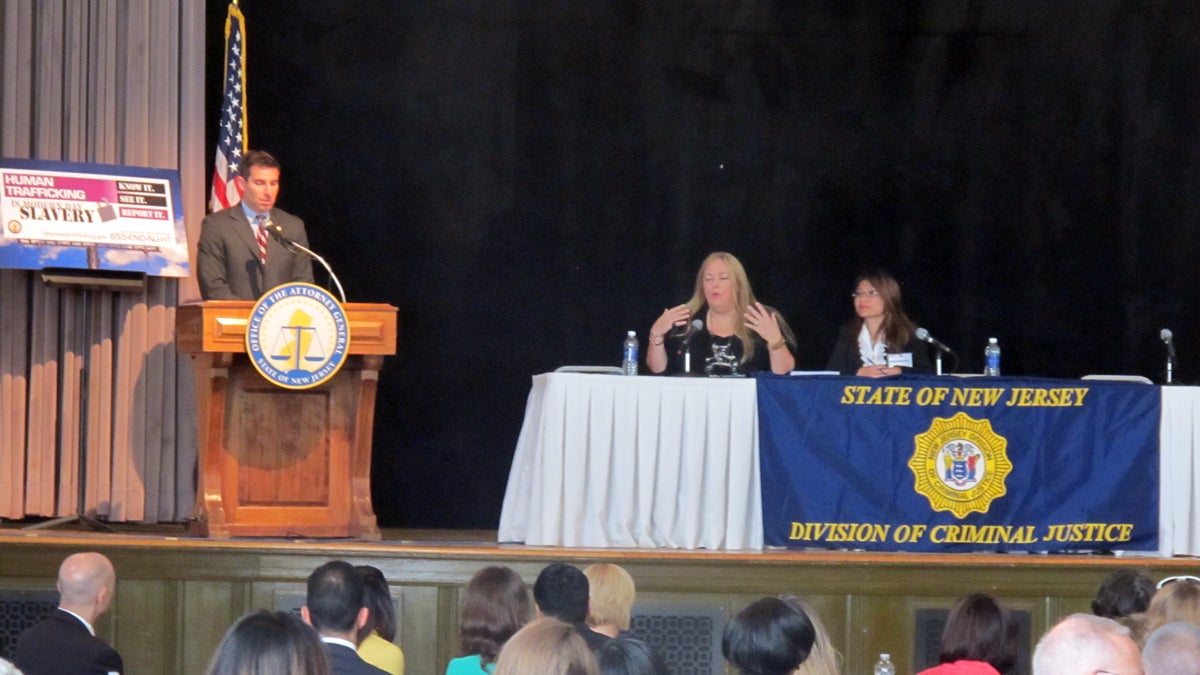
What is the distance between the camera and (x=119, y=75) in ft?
25.3

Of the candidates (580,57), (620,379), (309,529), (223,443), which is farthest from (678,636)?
(580,57)

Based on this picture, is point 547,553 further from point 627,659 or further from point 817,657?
point 627,659

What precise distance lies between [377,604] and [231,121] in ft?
14.0

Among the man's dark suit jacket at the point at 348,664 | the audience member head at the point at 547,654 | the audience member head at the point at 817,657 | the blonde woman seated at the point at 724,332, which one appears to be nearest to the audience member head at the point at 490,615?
the man's dark suit jacket at the point at 348,664

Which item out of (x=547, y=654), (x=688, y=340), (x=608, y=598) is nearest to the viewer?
(x=547, y=654)

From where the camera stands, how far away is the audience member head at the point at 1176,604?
3.74 m

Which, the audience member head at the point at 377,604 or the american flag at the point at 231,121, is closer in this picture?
the audience member head at the point at 377,604

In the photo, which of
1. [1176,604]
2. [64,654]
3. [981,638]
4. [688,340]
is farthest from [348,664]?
[688,340]

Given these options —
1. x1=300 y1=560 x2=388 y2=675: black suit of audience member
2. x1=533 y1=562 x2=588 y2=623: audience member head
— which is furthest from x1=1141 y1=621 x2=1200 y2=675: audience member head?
x1=300 y1=560 x2=388 y2=675: black suit of audience member

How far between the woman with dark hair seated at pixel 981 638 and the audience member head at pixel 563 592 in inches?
32.6

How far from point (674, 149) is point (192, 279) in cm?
269

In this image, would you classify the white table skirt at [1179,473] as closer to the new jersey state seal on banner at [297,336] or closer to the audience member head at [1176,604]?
the audience member head at [1176,604]

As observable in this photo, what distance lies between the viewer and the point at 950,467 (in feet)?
21.0

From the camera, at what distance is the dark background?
8406 mm
